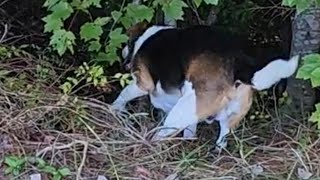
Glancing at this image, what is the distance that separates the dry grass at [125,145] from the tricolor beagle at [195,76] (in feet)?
0.54

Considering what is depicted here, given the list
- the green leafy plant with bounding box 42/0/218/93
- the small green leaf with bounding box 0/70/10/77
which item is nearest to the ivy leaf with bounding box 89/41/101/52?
the green leafy plant with bounding box 42/0/218/93

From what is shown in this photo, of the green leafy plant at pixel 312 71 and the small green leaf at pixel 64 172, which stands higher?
the green leafy plant at pixel 312 71

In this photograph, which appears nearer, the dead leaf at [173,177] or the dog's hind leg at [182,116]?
the dead leaf at [173,177]

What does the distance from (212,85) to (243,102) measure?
273mm

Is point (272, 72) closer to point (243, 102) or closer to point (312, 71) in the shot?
point (243, 102)

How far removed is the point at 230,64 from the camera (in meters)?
5.84

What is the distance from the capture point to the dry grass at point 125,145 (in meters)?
5.34

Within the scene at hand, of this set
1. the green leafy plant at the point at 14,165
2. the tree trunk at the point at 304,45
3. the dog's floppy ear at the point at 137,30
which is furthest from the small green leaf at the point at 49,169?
the tree trunk at the point at 304,45

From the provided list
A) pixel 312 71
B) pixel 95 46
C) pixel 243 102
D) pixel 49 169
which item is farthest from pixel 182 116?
pixel 312 71

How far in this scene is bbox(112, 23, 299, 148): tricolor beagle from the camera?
19.0 ft

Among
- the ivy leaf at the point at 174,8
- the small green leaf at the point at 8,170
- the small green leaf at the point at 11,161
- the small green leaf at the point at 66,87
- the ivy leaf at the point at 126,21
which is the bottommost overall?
the small green leaf at the point at 8,170

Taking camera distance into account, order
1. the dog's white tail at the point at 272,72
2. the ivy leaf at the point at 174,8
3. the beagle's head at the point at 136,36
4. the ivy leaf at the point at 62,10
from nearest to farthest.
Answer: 1. the ivy leaf at the point at 174,8
2. the ivy leaf at the point at 62,10
3. the dog's white tail at the point at 272,72
4. the beagle's head at the point at 136,36

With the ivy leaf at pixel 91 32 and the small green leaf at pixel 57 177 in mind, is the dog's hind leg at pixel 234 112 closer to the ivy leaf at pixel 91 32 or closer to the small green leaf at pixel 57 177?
the ivy leaf at pixel 91 32

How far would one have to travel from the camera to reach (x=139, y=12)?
19.1 feet
